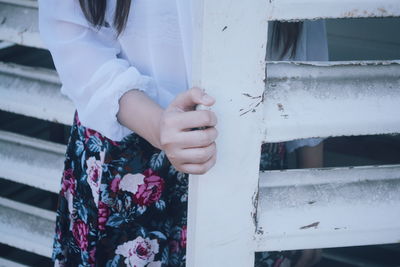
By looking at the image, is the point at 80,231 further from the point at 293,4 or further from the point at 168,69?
the point at 293,4

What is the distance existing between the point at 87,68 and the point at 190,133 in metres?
0.40

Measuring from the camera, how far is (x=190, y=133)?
72 centimetres

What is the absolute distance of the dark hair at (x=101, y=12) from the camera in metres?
0.99

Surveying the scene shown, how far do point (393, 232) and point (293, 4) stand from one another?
54 cm

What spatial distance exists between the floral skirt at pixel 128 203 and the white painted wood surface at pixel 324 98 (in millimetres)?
455

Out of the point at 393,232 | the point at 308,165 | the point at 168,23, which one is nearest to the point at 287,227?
the point at 393,232

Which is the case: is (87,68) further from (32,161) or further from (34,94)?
(32,161)

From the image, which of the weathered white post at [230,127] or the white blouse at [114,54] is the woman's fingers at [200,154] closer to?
the weathered white post at [230,127]

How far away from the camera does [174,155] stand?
766 mm

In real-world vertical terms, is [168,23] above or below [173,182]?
above

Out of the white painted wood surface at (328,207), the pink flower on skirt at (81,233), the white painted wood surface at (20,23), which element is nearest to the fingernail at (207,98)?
the white painted wood surface at (328,207)

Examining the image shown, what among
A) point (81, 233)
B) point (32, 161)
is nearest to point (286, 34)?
point (81, 233)

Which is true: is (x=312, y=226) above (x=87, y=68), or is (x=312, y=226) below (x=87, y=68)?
below

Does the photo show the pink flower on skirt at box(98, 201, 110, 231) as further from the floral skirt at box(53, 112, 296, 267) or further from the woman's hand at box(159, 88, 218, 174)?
the woman's hand at box(159, 88, 218, 174)
